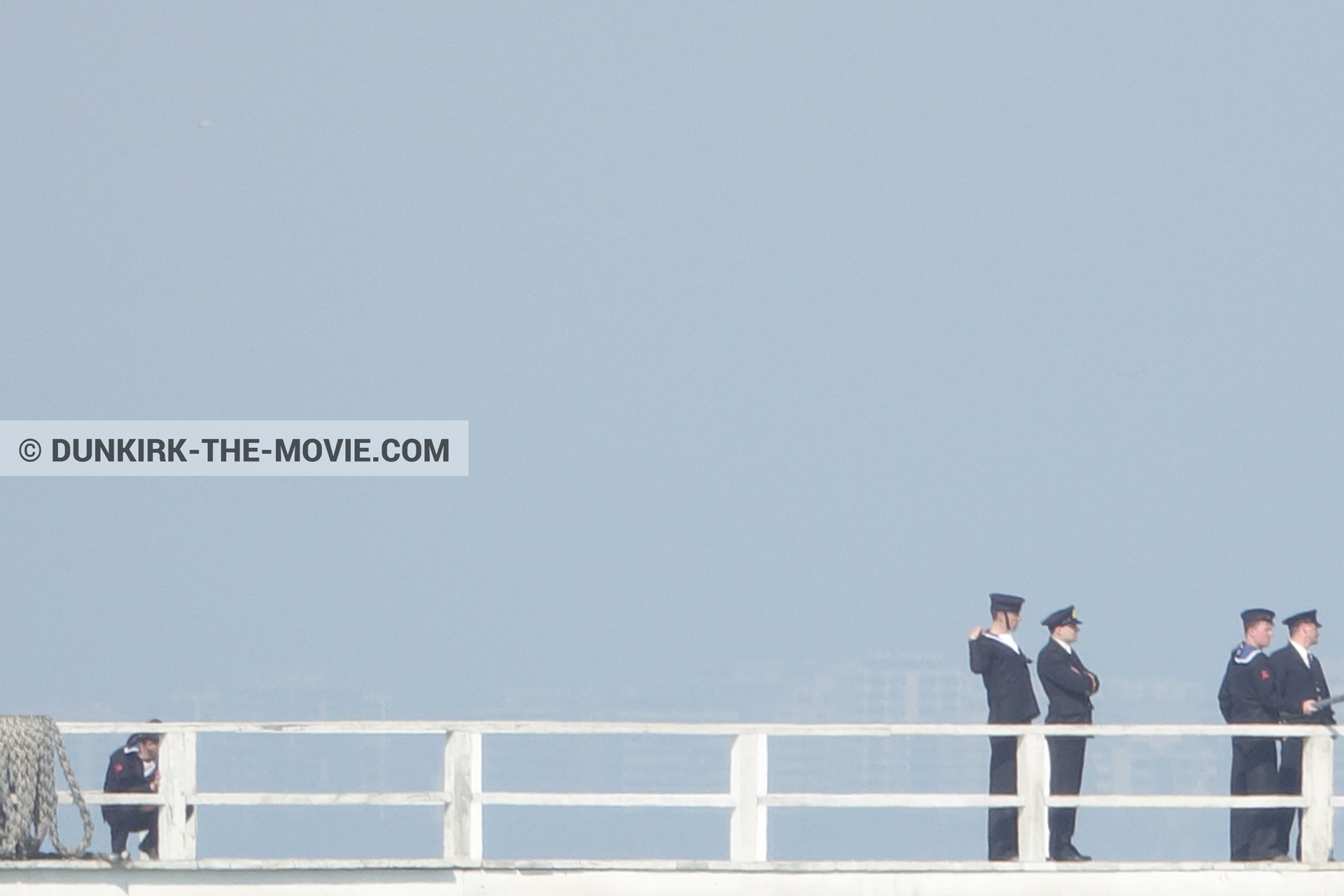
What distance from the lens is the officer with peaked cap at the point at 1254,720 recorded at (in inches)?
535

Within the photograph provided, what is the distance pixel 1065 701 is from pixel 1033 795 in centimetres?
118

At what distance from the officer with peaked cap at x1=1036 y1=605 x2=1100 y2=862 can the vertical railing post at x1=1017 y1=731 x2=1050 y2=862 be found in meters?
0.89

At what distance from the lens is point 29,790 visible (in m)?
13.0

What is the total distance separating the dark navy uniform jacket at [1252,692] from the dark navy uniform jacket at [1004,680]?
1.28 meters

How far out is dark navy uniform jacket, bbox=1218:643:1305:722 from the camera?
44.8 feet

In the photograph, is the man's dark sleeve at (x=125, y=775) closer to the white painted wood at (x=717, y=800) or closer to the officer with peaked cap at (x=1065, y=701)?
the white painted wood at (x=717, y=800)

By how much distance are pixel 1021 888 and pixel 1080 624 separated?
216 cm

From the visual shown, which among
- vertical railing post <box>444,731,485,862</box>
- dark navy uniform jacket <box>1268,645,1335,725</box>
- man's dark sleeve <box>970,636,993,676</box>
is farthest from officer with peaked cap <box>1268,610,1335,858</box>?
vertical railing post <box>444,731,485,862</box>

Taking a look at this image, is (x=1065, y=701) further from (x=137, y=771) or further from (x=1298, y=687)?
(x=137, y=771)

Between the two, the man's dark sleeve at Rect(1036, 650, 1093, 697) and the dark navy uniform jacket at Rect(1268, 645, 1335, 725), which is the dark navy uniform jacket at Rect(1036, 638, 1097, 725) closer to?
the man's dark sleeve at Rect(1036, 650, 1093, 697)

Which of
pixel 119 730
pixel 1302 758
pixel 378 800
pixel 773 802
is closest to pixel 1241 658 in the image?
pixel 1302 758

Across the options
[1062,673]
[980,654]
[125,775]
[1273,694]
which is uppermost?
[980,654]

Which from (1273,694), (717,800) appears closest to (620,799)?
(717,800)

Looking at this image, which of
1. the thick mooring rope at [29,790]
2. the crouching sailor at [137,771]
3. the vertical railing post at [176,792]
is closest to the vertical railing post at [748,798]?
the vertical railing post at [176,792]
